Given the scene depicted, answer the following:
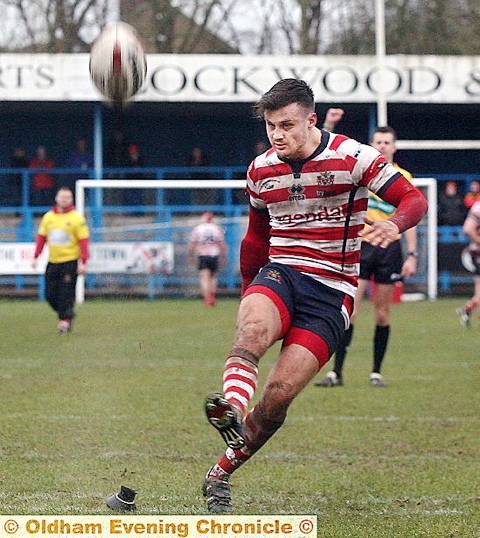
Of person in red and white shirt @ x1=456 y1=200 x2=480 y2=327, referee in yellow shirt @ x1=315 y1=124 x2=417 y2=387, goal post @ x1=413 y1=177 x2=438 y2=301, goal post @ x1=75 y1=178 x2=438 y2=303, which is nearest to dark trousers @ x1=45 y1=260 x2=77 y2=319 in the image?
person in red and white shirt @ x1=456 y1=200 x2=480 y2=327

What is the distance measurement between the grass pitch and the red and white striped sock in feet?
2.20

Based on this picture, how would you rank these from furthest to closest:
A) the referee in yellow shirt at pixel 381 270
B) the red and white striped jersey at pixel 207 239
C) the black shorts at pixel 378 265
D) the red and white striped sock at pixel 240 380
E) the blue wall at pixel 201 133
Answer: the blue wall at pixel 201 133 → the red and white striped jersey at pixel 207 239 → the black shorts at pixel 378 265 → the referee in yellow shirt at pixel 381 270 → the red and white striped sock at pixel 240 380

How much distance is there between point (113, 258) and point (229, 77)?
4.77m

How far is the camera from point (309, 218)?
5.56m

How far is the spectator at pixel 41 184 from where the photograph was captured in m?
26.4

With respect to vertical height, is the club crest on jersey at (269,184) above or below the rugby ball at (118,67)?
below

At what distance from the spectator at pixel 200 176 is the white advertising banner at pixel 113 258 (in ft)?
4.86

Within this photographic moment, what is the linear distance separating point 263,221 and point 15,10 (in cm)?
2706

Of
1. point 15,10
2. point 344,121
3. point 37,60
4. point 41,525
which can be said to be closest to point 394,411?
point 41,525

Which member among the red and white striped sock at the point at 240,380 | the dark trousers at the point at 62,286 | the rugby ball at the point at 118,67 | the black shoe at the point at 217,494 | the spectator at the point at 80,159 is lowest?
the black shoe at the point at 217,494

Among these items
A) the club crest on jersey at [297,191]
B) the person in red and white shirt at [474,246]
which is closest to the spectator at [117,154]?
the person in red and white shirt at [474,246]

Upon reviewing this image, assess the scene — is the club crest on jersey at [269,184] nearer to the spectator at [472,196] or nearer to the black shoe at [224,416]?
the black shoe at [224,416]

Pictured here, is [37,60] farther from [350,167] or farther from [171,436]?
[350,167]

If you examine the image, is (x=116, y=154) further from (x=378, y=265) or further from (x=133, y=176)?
(x=378, y=265)
